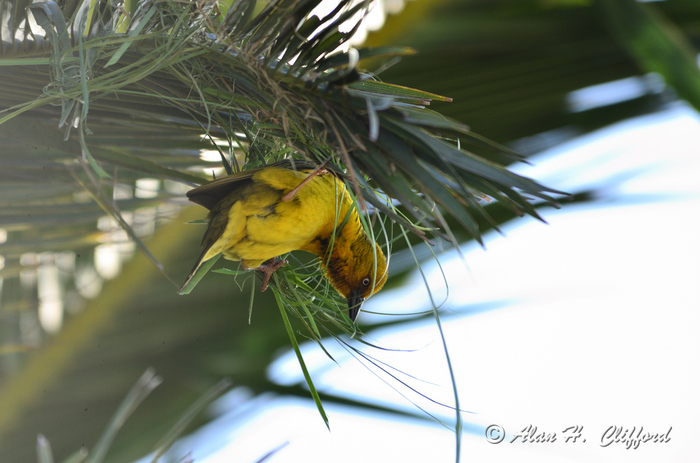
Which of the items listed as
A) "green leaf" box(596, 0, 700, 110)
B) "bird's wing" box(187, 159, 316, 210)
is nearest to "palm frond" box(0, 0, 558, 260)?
"bird's wing" box(187, 159, 316, 210)

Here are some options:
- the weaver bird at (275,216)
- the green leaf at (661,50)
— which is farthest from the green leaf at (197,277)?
the green leaf at (661,50)

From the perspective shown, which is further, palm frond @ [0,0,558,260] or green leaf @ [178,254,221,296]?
green leaf @ [178,254,221,296]

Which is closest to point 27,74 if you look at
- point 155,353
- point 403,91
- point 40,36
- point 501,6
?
point 40,36

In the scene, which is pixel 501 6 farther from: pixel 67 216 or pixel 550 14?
pixel 67 216

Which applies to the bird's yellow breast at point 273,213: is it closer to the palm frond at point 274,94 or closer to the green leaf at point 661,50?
the palm frond at point 274,94

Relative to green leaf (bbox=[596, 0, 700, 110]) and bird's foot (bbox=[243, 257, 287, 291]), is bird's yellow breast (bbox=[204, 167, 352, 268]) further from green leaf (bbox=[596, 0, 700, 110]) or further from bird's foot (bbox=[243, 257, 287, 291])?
green leaf (bbox=[596, 0, 700, 110])

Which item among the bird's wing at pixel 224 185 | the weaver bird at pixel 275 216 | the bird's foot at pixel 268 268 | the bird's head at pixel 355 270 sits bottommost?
the bird's head at pixel 355 270

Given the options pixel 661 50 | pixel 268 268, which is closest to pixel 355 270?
pixel 268 268
